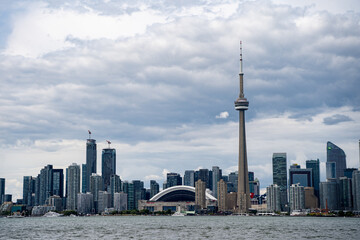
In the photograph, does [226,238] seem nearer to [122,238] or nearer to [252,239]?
[252,239]

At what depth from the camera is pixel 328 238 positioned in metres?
103

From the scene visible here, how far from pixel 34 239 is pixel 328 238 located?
57.6 metres

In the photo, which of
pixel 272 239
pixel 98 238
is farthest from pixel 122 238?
pixel 272 239

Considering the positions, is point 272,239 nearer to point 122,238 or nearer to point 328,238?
point 328,238

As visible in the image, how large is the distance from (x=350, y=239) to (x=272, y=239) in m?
15.4

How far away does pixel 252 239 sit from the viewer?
100 meters

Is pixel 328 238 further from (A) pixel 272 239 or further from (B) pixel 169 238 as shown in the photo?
(B) pixel 169 238

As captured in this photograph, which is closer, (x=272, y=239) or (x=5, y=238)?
(x=272, y=239)

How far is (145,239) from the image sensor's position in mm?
99938

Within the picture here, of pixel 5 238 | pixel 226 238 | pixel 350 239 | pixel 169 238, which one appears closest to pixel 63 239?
pixel 5 238

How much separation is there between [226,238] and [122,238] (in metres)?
20.2

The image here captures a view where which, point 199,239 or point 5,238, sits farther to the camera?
point 5,238

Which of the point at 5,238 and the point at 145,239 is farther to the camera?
the point at 5,238

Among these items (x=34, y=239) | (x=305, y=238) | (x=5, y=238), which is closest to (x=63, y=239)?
(x=34, y=239)
